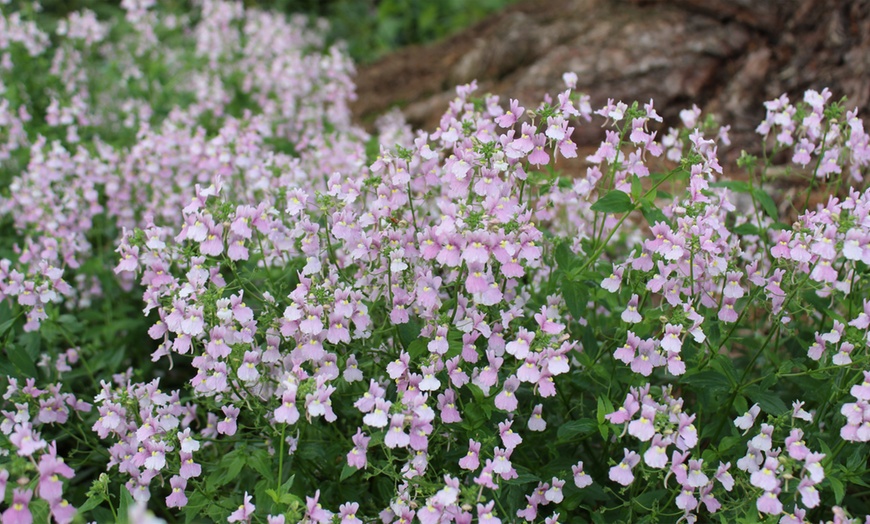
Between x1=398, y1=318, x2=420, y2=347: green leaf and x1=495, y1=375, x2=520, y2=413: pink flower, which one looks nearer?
x1=495, y1=375, x2=520, y2=413: pink flower

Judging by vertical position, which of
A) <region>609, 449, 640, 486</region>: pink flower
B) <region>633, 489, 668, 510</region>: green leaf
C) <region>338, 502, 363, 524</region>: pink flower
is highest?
<region>338, 502, 363, 524</region>: pink flower

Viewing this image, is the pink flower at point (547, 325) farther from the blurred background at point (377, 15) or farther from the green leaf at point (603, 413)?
the blurred background at point (377, 15)

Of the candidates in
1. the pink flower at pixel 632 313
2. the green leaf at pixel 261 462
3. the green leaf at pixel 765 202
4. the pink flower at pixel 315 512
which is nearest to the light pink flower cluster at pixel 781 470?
the pink flower at pixel 632 313

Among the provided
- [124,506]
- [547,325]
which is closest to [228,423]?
[124,506]

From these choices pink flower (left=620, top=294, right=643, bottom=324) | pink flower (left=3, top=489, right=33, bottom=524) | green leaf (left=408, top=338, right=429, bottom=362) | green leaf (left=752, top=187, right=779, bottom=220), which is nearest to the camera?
pink flower (left=3, top=489, right=33, bottom=524)

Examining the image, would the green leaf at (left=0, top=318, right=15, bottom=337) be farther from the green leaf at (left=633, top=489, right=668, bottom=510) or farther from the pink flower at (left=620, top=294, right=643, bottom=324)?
the green leaf at (left=633, top=489, right=668, bottom=510)

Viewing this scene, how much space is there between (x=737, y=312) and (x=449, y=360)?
48.0 inches

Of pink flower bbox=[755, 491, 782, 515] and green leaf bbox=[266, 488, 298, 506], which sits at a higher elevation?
green leaf bbox=[266, 488, 298, 506]

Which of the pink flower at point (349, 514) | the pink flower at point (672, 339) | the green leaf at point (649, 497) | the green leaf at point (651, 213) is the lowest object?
the green leaf at point (649, 497)

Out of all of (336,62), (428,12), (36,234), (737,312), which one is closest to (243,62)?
(336,62)

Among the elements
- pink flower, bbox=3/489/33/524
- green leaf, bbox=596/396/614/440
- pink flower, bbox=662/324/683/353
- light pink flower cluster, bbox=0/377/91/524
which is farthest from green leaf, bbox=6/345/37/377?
pink flower, bbox=662/324/683/353

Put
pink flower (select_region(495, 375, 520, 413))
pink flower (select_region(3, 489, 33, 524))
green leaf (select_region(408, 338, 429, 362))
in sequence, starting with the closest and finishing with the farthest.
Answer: pink flower (select_region(3, 489, 33, 524)), pink flower (select_region(495, 375, 520, 413)), green leaf (select_region(408, 338, 429, 362))

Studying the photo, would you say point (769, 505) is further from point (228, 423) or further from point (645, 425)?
point (228, 423)

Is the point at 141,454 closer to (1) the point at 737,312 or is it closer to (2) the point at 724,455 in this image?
(2) the point at 724,455
